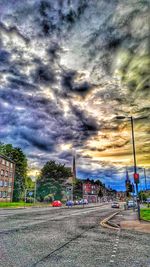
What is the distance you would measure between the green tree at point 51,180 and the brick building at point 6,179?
1836cm

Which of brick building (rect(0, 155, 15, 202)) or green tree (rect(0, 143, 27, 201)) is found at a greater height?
green tree (rect(0, 143, 27, 201))

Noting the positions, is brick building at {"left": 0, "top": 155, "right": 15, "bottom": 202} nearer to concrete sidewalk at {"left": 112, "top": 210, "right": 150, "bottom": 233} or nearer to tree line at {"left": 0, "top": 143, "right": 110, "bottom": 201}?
tree line at {"left": 0, "top": 143, "right": 110, "bottom": 201}

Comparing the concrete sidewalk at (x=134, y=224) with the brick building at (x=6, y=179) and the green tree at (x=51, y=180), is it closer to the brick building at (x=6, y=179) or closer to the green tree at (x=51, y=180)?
the brick building at (x=6, y=179)

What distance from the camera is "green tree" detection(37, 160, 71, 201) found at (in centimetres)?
10275

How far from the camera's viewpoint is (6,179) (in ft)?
261

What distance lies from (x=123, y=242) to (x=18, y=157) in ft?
313

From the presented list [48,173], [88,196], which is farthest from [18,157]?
[88,196]

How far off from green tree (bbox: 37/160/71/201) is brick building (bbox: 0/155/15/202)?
18.4m

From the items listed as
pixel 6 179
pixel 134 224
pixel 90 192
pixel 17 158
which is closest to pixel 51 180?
pixel 17 158

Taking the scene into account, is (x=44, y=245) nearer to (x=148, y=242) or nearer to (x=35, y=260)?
(x=35, y=260)

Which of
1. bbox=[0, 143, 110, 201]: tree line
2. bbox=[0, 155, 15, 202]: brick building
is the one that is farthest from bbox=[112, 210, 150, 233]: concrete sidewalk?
bbox=[0, 143, 110, 201]: tree line

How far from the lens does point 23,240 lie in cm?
1095

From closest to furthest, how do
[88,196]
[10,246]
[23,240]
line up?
[10,246] < [23,240] < [88,196]

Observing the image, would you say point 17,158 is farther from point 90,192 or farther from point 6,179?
point 90,192
